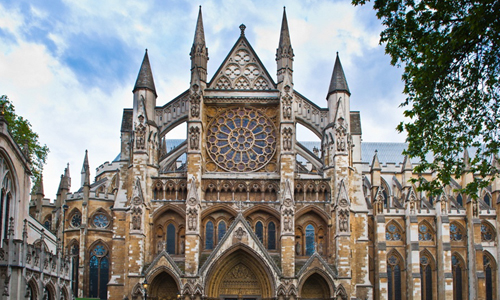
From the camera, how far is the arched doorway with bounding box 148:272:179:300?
121 ft

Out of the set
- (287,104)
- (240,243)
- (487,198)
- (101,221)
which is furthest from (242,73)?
(487,198)

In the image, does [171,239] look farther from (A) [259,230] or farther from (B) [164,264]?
(A) [259,230]

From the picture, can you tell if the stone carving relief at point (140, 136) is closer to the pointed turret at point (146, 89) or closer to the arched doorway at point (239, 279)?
the pointed turret at point (146, 89)

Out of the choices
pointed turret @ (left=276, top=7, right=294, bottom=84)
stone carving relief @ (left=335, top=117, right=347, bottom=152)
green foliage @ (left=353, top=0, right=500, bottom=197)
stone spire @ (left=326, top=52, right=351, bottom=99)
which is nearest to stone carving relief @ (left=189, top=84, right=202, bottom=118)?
pointed turret @ (left=276, top=7, right=294, bottom=84)

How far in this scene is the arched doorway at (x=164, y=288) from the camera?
36781 millimetres

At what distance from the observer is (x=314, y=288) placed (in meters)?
37.5

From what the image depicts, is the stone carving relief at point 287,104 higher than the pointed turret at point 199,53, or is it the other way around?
the pointed turret at point 199,53

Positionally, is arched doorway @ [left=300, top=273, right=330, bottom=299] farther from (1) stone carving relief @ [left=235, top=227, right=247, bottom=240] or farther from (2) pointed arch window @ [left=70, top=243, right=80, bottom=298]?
(2) pointed arch window @ [left=70, top=243, right=80, bottom=298]

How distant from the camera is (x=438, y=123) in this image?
1769cm

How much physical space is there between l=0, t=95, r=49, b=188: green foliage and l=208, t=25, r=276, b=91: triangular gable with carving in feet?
39.7

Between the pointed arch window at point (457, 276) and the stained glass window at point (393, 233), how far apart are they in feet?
16.9

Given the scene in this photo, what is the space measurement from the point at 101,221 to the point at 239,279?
1538 centimetres

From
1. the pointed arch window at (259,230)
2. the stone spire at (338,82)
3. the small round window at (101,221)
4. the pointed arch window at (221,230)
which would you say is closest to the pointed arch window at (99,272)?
the small round window at (101,221)

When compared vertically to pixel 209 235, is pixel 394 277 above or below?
below
